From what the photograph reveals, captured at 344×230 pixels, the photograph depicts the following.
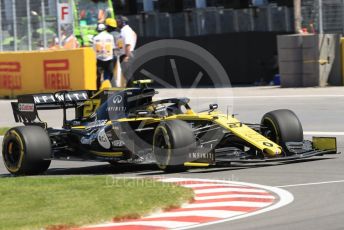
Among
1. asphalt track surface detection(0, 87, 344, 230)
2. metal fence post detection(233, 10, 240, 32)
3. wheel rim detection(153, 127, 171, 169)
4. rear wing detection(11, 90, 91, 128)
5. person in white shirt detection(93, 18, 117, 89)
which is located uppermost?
metal fence post detection(233, 10, 240, 32)

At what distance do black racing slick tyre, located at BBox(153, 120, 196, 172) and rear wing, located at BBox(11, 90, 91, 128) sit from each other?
2510 millimetres

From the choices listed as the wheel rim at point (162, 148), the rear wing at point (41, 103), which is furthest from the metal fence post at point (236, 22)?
the wheel rim at point (162, 148)

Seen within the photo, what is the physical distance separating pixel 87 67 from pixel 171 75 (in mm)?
3961

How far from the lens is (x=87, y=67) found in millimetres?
26875

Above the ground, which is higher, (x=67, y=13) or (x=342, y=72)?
(x=67, y=13)

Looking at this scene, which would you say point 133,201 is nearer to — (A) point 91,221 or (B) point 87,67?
(A) point 91,221

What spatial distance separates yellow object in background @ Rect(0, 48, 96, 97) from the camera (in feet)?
88.1

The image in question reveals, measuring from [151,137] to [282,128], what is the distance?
5.79 feet

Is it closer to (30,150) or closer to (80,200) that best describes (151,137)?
(30,150)

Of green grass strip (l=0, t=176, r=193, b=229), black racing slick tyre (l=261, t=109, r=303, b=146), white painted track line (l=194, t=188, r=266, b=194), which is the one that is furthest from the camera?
black racing slick tyre (l=261, t=109, r=303, b=146)

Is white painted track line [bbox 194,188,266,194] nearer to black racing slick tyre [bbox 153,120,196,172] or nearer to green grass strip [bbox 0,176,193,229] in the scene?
green grass strip [bbox 0,176,193,229]

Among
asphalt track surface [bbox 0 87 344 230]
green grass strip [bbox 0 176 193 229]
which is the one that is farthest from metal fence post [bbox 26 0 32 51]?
green grass strip [bbox 0 176 193 229]

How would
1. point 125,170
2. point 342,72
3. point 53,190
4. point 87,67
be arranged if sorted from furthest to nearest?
point 87,67 < point 342,72 < point 125,170 < point 53,190

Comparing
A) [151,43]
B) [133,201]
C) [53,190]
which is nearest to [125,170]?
[53,190]
